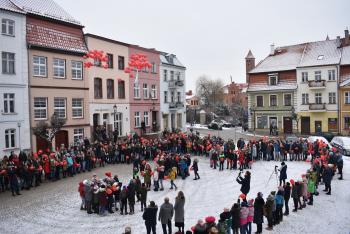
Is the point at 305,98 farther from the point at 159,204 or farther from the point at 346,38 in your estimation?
the point at 159,204

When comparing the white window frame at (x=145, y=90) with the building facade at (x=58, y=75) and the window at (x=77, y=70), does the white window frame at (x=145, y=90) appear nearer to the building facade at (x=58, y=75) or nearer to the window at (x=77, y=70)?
the building facade at (x=58, y=75)

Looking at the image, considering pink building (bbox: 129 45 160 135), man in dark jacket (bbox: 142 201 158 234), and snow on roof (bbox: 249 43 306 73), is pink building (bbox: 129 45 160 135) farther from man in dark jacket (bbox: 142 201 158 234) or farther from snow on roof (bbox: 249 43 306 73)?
man in dark jacket (bbox: 142 201 158 234)

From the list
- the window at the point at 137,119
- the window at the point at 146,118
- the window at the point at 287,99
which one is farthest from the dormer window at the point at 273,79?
the window at the point at 137,119

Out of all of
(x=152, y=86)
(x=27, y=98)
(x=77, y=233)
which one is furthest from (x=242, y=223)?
(x=152, y=86)

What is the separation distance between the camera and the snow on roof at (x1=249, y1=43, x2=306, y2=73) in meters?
47.4

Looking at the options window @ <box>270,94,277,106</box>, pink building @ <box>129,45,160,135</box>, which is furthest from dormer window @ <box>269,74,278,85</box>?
pink building @ <box>129,45,160,135</box>

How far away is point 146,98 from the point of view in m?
A: 42.7

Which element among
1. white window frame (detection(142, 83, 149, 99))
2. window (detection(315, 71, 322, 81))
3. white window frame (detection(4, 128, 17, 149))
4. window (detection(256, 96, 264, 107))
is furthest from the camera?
window (detection(256, 96, 264, 107))

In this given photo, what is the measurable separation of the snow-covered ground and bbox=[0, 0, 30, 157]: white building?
773 cm

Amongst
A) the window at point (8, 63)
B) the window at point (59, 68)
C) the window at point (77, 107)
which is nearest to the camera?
the window at point (8, 63)

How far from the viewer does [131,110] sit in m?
39.8

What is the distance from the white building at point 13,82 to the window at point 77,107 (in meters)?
5.01

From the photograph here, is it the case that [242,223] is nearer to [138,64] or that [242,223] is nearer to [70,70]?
[70,70]

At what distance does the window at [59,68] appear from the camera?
98.2 feet
